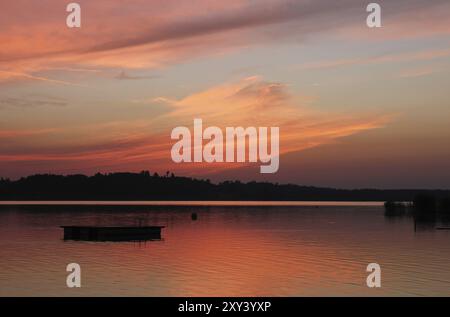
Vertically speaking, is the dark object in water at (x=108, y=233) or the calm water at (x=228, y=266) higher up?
the dark object in water at (x=108, y=233)

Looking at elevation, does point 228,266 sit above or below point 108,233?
below

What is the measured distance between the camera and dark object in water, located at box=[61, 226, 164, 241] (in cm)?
10506

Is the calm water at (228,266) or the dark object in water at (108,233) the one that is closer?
the calm water at (228,266)

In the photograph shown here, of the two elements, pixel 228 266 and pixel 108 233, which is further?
pixel 108 233

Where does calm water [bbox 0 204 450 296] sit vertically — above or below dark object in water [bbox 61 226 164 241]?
below

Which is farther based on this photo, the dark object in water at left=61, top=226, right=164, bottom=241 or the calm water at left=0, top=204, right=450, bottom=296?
the dark object in water at left=61, top=226, right=164, bottom=241

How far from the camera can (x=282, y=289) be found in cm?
5353

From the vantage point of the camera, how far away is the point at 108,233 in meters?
106

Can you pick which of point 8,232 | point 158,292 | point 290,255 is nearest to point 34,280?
point 158,292

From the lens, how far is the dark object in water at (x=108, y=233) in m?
105

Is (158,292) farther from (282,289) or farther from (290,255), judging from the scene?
(290,255)
